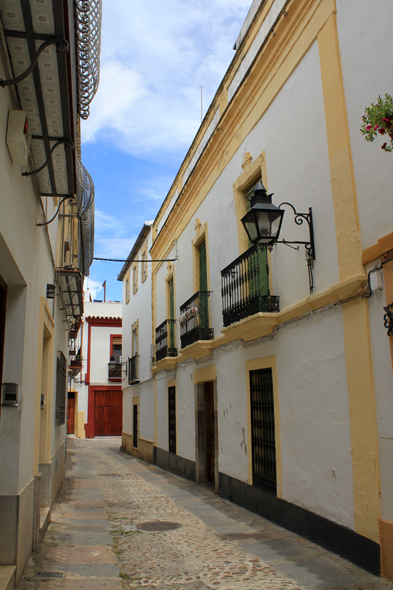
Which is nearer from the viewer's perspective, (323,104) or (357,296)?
(357,296)

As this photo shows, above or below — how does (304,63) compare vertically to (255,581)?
above

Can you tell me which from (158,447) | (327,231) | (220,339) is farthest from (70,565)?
(158,447)

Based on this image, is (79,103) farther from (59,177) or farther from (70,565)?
(70,565)

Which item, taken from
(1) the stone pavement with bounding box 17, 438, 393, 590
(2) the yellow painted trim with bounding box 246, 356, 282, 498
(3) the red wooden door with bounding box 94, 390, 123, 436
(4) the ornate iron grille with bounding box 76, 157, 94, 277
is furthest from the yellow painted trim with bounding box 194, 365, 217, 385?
(3) the red wooden door with bounding box 94, 390, 123, 436

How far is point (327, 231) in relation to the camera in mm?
5074

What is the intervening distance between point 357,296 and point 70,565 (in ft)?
11.4

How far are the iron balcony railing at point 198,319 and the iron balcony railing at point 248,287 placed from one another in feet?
5.05

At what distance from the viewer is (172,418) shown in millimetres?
12164

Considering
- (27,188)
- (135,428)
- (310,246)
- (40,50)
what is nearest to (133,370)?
(135,428)

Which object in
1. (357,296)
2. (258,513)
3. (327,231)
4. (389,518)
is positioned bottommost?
(258,513)

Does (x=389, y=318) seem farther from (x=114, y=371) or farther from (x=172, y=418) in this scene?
(x=114, y=371)

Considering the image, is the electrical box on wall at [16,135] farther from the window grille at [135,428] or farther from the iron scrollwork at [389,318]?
the window grille at [135,428]

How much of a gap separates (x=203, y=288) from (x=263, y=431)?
3.91m

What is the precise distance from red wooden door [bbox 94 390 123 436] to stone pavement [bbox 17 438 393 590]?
18.5 m
